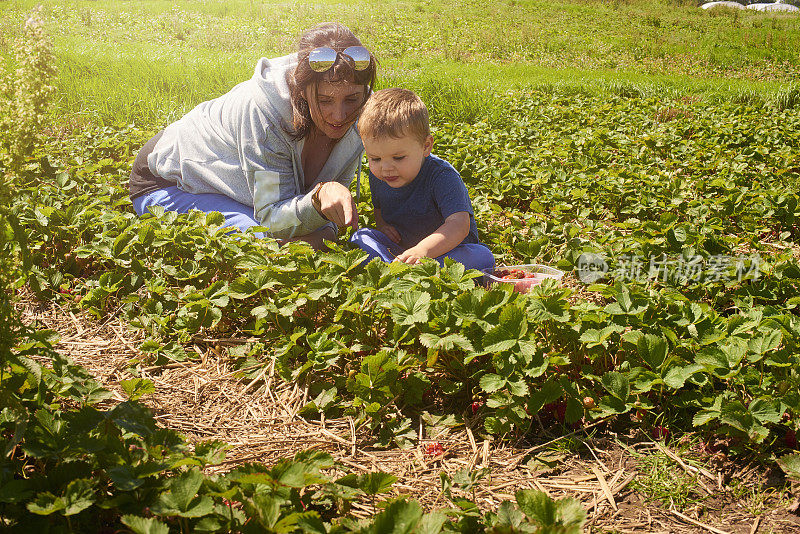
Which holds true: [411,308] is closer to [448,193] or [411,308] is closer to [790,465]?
[448,193]

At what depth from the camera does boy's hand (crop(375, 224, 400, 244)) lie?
333cm

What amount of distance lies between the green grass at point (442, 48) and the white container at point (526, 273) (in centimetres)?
387

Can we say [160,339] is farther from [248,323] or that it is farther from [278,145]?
[278,145]

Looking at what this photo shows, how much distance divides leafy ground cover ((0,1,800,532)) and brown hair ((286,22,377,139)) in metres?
0.71

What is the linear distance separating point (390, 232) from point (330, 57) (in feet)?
3.21

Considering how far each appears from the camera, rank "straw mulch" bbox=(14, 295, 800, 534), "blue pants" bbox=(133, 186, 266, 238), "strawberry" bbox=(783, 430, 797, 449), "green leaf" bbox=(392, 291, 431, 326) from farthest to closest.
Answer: "blue pants" bbox=(133, 186, 266, 238) → "green leaf" bbox=(392, 291, 431, 326) → "strawberry" bbox=(783, 430, 797, 449) → "straw mulch" bbox=(14, 295, 800, 534)

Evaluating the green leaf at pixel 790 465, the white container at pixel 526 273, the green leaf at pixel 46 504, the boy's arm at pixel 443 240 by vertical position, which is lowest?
the green leaf at pixel 790 465

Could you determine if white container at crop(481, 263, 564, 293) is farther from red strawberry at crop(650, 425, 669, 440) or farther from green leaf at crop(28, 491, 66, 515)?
green leaf at crop(28, 491, 66, 515)

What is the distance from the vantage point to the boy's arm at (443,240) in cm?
287

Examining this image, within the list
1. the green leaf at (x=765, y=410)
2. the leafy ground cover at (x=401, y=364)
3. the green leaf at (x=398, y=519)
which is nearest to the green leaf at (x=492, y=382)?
the leafy ground cover at (x=401, y=364)

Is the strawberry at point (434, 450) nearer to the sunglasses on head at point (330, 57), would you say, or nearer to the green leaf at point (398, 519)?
the green leaf at point (398, 519)

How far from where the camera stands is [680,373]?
1.89 meters

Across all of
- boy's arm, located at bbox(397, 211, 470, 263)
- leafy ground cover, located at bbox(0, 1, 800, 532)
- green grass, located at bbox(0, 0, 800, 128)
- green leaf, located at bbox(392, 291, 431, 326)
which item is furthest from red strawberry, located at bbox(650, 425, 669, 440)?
green grass, located at bbox(0, 0, 800, 128)

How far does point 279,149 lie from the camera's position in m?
3.21
